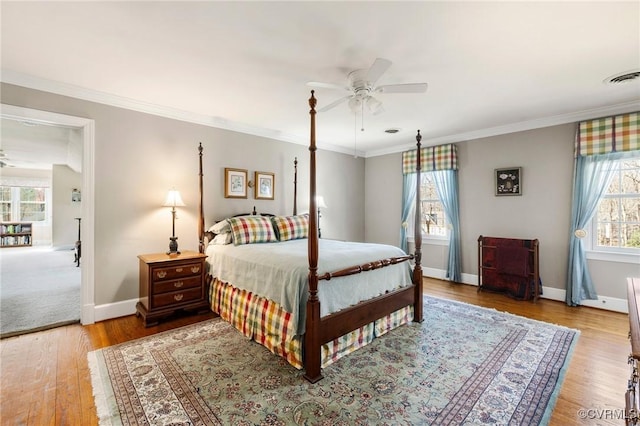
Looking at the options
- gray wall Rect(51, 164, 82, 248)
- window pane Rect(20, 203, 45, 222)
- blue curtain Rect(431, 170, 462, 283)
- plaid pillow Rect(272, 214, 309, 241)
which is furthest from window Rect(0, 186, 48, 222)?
blue curtain Rect(431, 170, 462, 283)

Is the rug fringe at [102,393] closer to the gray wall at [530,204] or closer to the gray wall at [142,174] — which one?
the gray wall at [142,174]

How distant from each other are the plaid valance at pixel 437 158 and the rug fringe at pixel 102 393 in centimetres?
507

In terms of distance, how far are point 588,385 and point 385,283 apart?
5.25 feet

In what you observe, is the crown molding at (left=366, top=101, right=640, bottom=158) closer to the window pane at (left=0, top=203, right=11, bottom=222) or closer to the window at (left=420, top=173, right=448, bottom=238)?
the window at (left=420, top=173, right=448, bottom=238)

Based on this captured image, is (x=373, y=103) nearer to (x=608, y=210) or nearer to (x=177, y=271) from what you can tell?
(x=177, y=271)

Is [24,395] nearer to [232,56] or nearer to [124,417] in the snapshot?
[124,417]

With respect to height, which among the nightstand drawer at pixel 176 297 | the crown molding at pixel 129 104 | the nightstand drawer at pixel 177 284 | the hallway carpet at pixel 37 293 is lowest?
the hallway carpet at pixel 37 293

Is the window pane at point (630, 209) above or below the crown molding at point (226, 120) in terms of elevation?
below

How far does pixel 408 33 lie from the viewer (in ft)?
6.71

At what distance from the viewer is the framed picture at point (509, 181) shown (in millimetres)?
4227

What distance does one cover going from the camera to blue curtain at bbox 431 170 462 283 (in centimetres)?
483

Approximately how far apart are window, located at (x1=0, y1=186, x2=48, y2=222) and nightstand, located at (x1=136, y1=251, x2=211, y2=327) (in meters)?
9.22

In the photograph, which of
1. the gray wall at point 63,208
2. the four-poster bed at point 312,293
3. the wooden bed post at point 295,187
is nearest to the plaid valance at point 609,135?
the four-poster bed at point 312,293

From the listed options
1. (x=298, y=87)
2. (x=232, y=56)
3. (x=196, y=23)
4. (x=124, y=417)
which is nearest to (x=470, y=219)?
(x=298, y=87)
